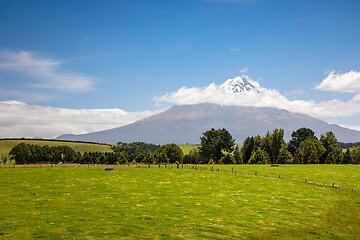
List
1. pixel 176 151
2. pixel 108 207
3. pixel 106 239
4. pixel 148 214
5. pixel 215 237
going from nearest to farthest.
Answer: pixel 106 239
pixel 215 237
pixel 148 214
pixel 108 207
pixel 176 151

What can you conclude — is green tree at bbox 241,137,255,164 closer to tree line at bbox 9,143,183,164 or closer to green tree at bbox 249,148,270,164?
green tree at bbox 249,148,270,164

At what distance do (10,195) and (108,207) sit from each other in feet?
52.0

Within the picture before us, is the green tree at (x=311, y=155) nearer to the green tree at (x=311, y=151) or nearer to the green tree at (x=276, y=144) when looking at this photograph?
the green tree at (x=311, y=151)

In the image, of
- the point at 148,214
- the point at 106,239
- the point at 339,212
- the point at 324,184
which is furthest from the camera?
the point at 324,184

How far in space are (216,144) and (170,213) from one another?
115 metres

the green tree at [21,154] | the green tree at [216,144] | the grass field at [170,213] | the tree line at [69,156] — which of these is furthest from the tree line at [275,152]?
the green tree at [21,154]

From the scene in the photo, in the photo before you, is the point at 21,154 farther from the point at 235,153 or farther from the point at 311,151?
the point at 311,151

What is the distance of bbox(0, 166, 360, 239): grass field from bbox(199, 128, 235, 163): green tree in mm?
95939

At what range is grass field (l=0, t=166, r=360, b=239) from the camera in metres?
23.7

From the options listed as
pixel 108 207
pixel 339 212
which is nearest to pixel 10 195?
pixel 108 207

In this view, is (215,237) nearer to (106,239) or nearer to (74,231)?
(106,239)

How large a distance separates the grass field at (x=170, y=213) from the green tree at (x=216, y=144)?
9594 cm

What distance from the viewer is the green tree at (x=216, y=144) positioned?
144 m

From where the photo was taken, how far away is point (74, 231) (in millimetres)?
23047
